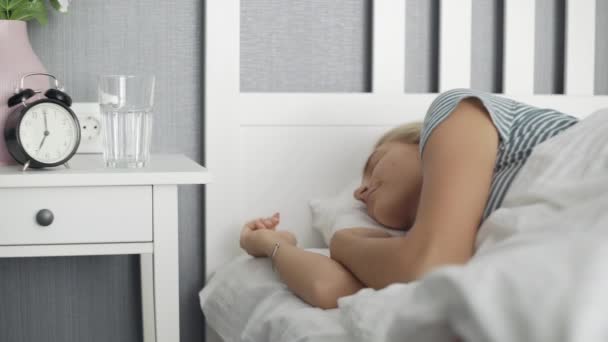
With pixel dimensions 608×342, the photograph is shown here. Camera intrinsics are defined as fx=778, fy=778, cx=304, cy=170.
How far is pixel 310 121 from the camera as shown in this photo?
1603 millimetres

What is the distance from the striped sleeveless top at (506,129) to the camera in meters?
1.03

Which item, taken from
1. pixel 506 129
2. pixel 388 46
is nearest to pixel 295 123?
pixel 388 46

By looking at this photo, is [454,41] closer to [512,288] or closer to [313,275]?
[313,275]

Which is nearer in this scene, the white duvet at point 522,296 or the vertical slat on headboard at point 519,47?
the white duvet at point 522,296

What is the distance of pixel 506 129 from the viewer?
3.46 feet

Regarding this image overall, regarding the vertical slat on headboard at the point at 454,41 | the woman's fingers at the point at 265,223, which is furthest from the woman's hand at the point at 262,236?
the vertical slat on headboard at the point at 454,41

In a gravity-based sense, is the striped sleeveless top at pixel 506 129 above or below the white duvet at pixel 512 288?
above

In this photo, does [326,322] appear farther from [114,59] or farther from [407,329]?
[114,59]

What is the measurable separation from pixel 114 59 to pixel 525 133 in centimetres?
88

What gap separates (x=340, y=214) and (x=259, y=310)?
31 cm

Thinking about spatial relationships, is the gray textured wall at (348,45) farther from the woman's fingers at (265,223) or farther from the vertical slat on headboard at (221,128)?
the woman's fingers at (265,223)

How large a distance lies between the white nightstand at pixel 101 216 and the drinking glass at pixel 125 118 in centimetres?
8

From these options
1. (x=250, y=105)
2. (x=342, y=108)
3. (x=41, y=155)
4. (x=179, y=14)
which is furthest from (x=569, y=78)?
(x=41, y=155)

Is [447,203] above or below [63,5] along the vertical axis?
below
